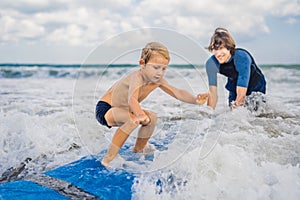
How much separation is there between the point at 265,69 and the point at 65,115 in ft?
33.4

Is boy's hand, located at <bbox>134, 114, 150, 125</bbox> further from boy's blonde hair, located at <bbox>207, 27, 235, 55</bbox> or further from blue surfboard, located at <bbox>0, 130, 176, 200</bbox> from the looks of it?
boy's blonde hair, located at <bbox>207, 27, 235, 55</bbox>

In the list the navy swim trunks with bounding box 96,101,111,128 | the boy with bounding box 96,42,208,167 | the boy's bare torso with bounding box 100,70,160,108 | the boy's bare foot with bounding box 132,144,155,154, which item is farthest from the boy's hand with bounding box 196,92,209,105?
the navy swim trunks with bounding box 96,101,111,128

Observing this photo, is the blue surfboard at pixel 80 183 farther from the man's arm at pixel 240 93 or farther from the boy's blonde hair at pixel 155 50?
the man's arm at pixel 240 93

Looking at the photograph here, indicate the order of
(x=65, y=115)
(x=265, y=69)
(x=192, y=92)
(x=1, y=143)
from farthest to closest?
1. (x=265, y=69)
2. (x=65, y=115)
3. (x=1, y=143)
4. (x=192, y=92)

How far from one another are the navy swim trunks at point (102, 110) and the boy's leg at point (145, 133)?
0.91ft

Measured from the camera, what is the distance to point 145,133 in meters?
2.80

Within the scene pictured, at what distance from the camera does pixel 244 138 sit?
3.44 metres

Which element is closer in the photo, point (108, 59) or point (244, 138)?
point (108, 59)

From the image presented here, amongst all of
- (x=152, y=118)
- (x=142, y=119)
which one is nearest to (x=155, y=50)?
(x=142, y=119)

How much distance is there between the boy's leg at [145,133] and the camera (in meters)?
2.75

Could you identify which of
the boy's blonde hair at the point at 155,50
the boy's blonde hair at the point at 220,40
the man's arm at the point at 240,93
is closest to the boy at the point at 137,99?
the boy's blonde hair at the point at 155,50

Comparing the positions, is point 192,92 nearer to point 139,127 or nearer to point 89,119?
point 139,127

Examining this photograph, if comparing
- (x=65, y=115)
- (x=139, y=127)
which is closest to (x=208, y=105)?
(x=139, y=127)

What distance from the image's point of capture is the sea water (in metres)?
2.32
